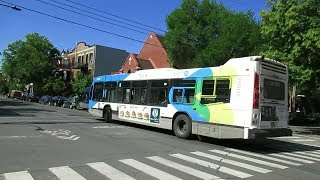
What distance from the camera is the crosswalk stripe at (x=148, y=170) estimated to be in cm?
911

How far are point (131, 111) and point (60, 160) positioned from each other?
9.85 m

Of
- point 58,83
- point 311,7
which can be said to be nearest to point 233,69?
point 311,7

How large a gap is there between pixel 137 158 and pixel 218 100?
5.01 m

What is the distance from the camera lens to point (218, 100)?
15305mm

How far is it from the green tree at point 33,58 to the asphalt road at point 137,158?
65800mm

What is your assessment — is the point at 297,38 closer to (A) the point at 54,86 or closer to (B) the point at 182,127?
(B) the point at 182,127

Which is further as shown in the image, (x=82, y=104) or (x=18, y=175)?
(x=82, y=104)

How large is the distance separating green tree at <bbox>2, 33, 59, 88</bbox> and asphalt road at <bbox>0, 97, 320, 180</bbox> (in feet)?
216

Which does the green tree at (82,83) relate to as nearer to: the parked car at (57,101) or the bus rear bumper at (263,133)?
the parked car at (57,101)

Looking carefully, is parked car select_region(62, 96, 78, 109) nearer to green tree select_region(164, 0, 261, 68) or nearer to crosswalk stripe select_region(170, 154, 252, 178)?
green tree select_region(164, 0, 261, 68)

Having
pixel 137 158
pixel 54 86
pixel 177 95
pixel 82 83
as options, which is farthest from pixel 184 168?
pixel 54 86

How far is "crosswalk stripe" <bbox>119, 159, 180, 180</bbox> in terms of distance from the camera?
359 inches

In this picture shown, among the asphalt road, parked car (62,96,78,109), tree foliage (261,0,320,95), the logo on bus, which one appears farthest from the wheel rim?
parked car (62,96,78,109)

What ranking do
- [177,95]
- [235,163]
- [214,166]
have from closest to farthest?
1. [214,166]
2. [235,163]
3. [177,95]
